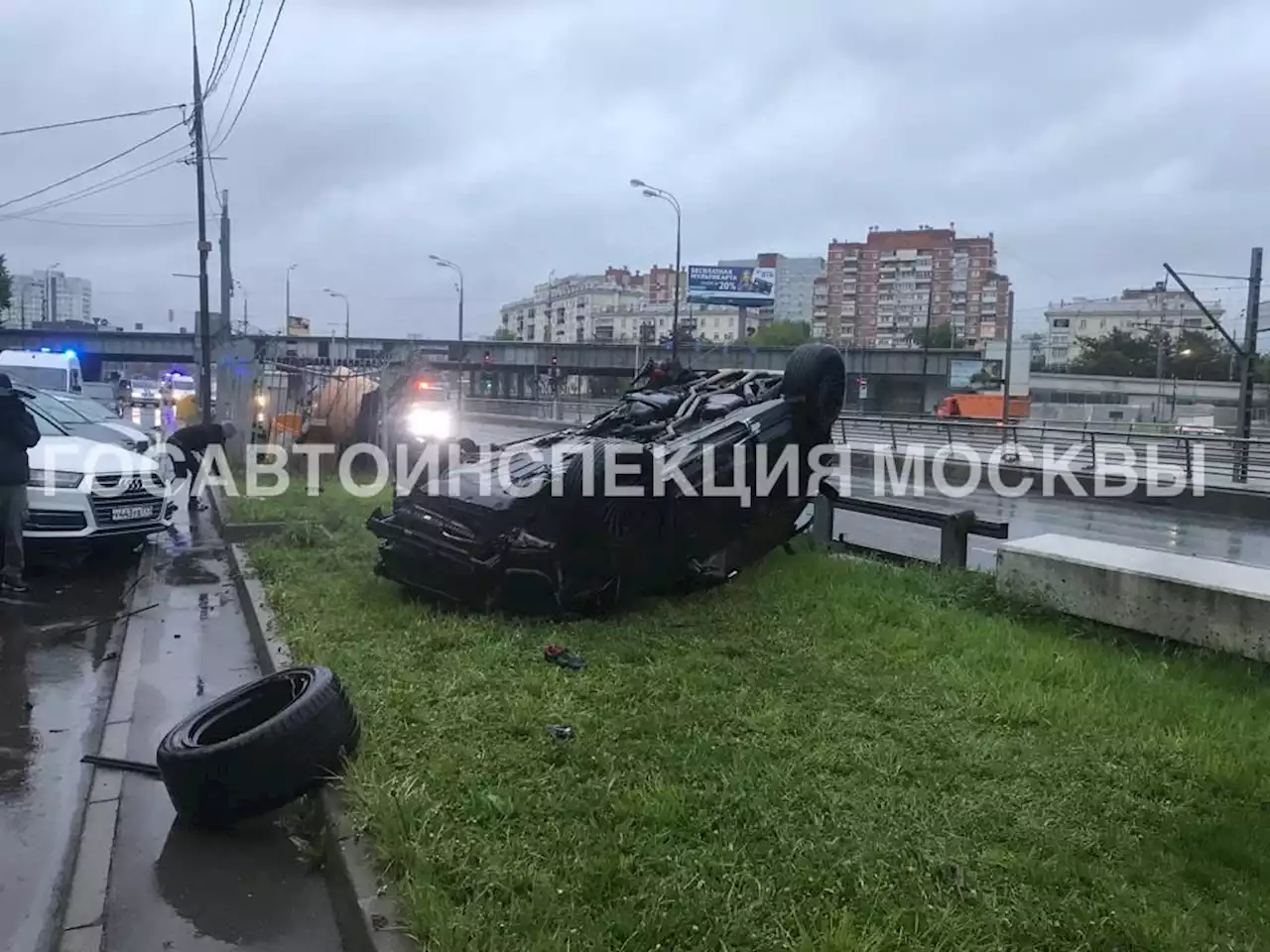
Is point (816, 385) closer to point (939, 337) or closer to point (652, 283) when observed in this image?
point (939, 337)

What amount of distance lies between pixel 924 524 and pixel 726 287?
57.8m

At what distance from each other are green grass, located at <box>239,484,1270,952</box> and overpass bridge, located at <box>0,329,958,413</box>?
158 ft

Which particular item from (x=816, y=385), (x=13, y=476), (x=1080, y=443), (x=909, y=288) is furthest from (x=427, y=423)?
(x=909, y=288)

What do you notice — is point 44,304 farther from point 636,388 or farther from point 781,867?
point 781,867

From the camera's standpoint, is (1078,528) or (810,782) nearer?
(810,782)

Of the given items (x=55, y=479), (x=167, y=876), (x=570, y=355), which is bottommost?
(x=167, y=876)

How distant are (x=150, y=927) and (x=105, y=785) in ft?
4.27

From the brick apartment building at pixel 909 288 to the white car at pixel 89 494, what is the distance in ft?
258

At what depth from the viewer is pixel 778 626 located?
607 centimetres

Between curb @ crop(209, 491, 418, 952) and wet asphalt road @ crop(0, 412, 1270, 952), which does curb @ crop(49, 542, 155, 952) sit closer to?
wet asphalt road @ crop(0, 412, 1270, 952)

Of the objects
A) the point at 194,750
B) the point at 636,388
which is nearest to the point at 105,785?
the point at 194,750

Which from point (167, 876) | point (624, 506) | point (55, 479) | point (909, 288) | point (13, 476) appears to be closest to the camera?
point (167, 876)

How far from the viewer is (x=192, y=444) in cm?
1148

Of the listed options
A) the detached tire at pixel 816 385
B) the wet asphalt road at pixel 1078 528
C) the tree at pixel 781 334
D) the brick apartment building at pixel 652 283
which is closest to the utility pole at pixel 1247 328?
the wet asphalt road at pixel 1078 528
